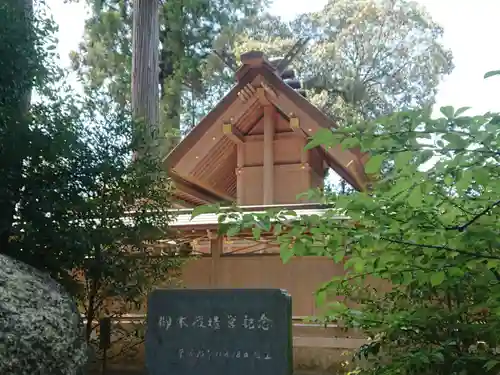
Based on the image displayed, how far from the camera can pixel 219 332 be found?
4.28 m

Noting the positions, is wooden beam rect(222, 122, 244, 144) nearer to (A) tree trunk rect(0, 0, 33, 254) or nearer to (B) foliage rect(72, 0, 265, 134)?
(A) tree trunk rect(0, 0, 33, 254)

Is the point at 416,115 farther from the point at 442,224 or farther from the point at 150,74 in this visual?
the point at 150,74

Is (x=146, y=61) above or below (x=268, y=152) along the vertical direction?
above

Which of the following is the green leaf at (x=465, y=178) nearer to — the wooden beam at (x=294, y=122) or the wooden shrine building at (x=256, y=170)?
the wooden shrine building at (x=256, y=170)

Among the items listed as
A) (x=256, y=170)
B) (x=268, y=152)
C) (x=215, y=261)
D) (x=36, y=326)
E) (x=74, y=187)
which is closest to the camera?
(x=36, y=326)

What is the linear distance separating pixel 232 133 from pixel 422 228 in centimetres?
824

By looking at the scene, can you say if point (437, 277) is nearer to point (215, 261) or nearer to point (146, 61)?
point (215, 261)

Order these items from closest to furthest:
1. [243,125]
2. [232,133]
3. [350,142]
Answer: [350,142], [232,133], [243,125]

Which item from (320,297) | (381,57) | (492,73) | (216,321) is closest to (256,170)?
(216,321)

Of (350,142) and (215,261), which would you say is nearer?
(350,142)

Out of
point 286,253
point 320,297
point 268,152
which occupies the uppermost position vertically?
point 268,152

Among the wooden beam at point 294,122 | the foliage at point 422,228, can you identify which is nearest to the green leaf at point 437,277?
the foliage at point 422,228

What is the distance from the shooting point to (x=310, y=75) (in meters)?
21.8

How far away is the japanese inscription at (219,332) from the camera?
4121mm
